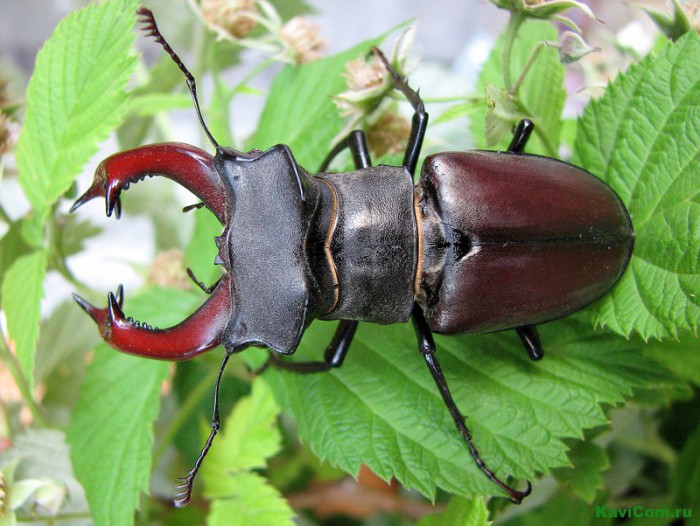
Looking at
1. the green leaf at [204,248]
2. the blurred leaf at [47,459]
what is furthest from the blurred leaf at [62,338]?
the green leaf at [204,248]

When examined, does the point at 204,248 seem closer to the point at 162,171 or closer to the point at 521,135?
the point at 162,171

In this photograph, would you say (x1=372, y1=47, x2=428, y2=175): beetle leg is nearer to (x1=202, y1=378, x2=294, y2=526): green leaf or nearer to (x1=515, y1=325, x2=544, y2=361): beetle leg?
(x1=515, y1=325, x2=544, y2=361): beetle leg

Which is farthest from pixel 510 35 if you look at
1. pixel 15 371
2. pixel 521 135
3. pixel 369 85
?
pixel 15 371

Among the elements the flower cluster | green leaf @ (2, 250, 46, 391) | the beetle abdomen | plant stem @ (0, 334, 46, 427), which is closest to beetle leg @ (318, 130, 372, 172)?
the flower cluster

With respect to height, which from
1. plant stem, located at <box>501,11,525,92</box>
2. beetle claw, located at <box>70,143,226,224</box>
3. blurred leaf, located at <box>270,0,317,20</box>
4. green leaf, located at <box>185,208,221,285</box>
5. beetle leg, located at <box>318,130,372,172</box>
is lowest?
green leaf, located at <box>185,208,221,285</box>


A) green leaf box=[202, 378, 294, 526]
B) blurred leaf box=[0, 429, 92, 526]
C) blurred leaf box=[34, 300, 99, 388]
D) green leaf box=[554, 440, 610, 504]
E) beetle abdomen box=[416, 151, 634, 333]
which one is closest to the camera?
beetle abdomen box=[416, 151, 634, 333]

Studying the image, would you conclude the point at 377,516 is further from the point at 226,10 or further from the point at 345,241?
the point at 226,10

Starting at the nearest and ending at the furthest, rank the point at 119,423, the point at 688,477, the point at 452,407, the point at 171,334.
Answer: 1. the point at 171,334
2. the point at 452,407
3. the point at 119,423
4. the point at 688,477
